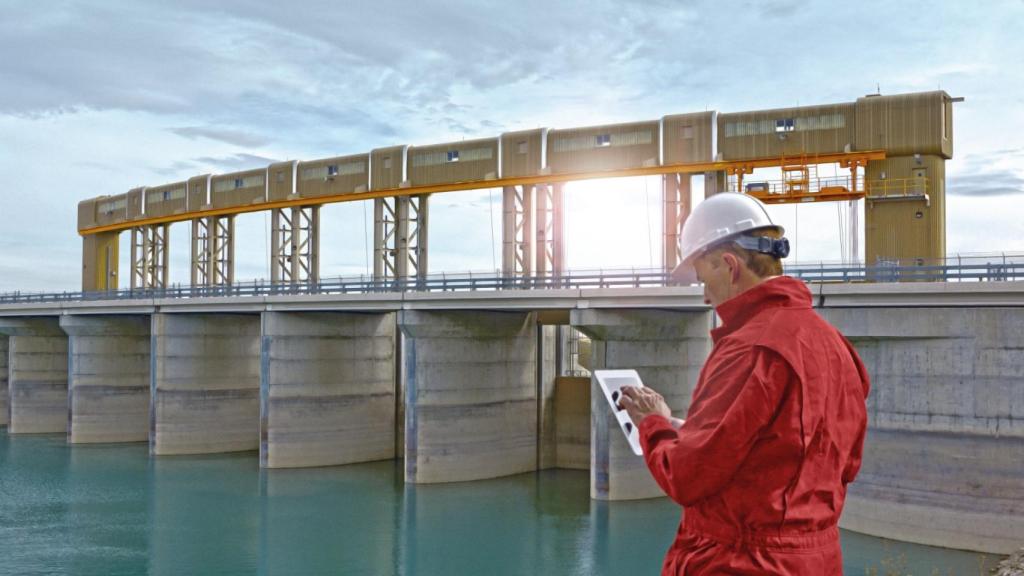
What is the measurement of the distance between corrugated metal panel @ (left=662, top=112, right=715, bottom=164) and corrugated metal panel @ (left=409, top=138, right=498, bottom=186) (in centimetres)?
691

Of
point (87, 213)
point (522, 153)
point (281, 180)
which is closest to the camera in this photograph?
point (522, 153)

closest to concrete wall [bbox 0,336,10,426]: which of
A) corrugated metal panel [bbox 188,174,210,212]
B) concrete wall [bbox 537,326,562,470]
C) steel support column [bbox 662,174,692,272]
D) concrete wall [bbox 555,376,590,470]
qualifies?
corrugated metal panel [bbox 188,174,210,212]

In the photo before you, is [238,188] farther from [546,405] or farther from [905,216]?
[905,216]

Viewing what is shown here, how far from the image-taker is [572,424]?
35.3 metres

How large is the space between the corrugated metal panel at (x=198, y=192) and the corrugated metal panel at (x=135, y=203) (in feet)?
17.0

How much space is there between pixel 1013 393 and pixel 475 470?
57.0 feet

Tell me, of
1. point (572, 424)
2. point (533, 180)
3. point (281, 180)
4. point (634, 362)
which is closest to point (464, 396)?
point (572, 424)

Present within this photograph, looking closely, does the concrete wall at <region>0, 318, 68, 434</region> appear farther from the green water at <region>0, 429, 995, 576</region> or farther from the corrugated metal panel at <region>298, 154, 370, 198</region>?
the corrugated metal panel at <region>298, 154, 370, 198</region>

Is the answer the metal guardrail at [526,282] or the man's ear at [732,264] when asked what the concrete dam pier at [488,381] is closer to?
the metal guardrail at [526,282]

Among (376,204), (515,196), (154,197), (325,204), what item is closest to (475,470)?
(515,196)

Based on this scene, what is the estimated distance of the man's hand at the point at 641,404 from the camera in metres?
3.10

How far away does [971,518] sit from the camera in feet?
64.2

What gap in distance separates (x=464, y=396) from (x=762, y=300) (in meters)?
28.5

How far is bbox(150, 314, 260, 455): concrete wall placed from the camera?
38.8 meters
